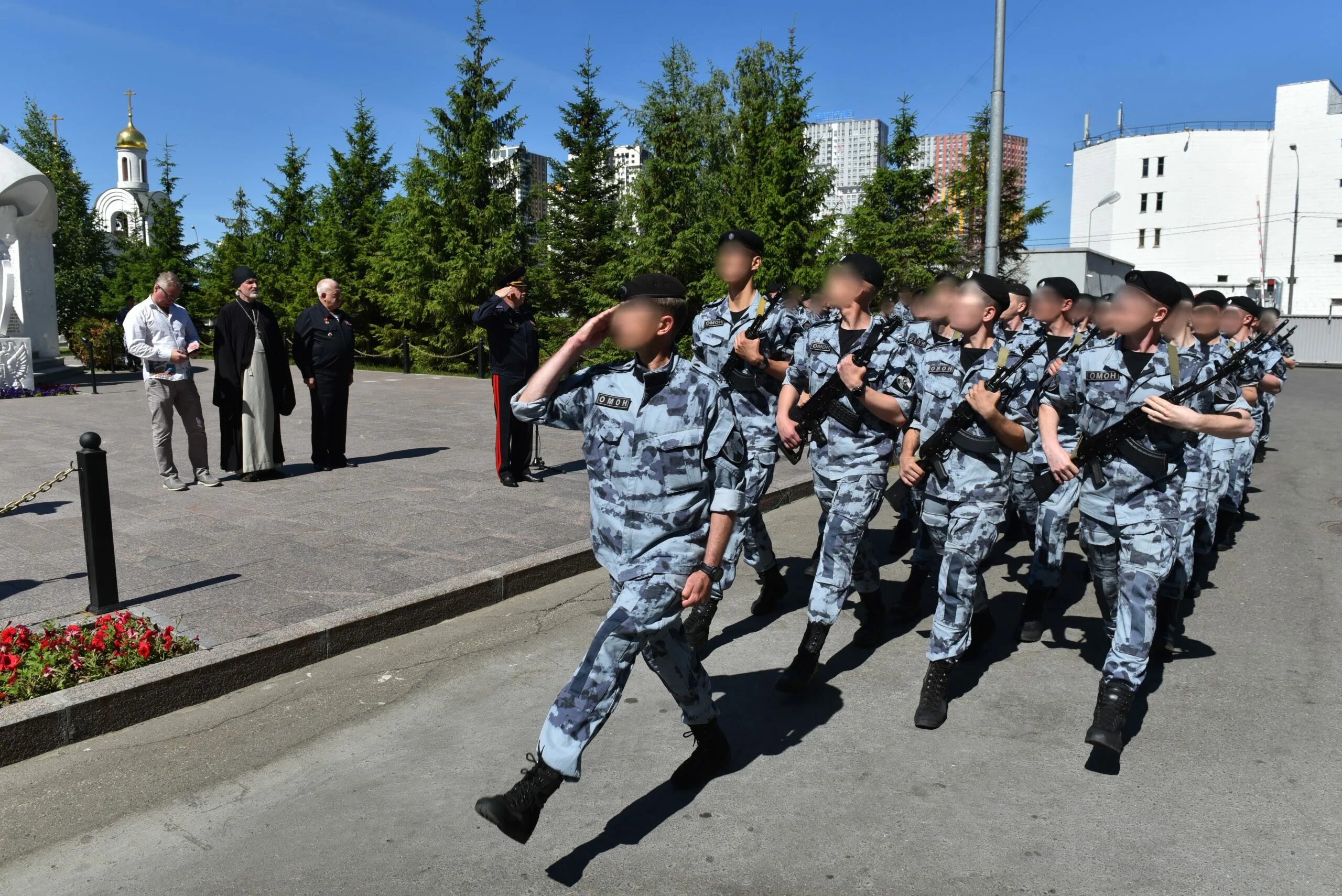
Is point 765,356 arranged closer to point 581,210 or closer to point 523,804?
point 523,804

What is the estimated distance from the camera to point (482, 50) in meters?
28.4

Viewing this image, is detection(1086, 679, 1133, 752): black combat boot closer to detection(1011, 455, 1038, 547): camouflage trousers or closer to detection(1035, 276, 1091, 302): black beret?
detection(1011, 455, 1038, 547): camouflage trousers

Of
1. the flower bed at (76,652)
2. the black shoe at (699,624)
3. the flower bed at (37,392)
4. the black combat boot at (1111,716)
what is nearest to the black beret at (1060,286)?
the black shoe at (699,624)

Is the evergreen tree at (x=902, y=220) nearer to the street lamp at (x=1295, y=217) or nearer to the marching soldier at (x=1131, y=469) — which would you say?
the marching soldier at (x=1131, y=469)

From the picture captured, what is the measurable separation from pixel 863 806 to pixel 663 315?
76.8 inches

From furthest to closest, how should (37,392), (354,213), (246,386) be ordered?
(354,213), (37,392), (246,386)

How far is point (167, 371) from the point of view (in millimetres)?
8930

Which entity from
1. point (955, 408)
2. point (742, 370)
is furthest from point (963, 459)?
point (742, 370)

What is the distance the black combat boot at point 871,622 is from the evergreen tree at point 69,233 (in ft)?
69.4

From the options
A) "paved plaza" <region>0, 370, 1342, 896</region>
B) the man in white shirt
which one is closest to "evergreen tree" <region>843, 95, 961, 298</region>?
the man in white shirt

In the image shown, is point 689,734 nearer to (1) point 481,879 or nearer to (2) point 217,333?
(1) point 481,879

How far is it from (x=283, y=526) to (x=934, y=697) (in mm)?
5236

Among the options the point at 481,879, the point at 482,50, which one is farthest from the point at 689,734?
the point at 482,50

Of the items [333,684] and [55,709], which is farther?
[333,684]
